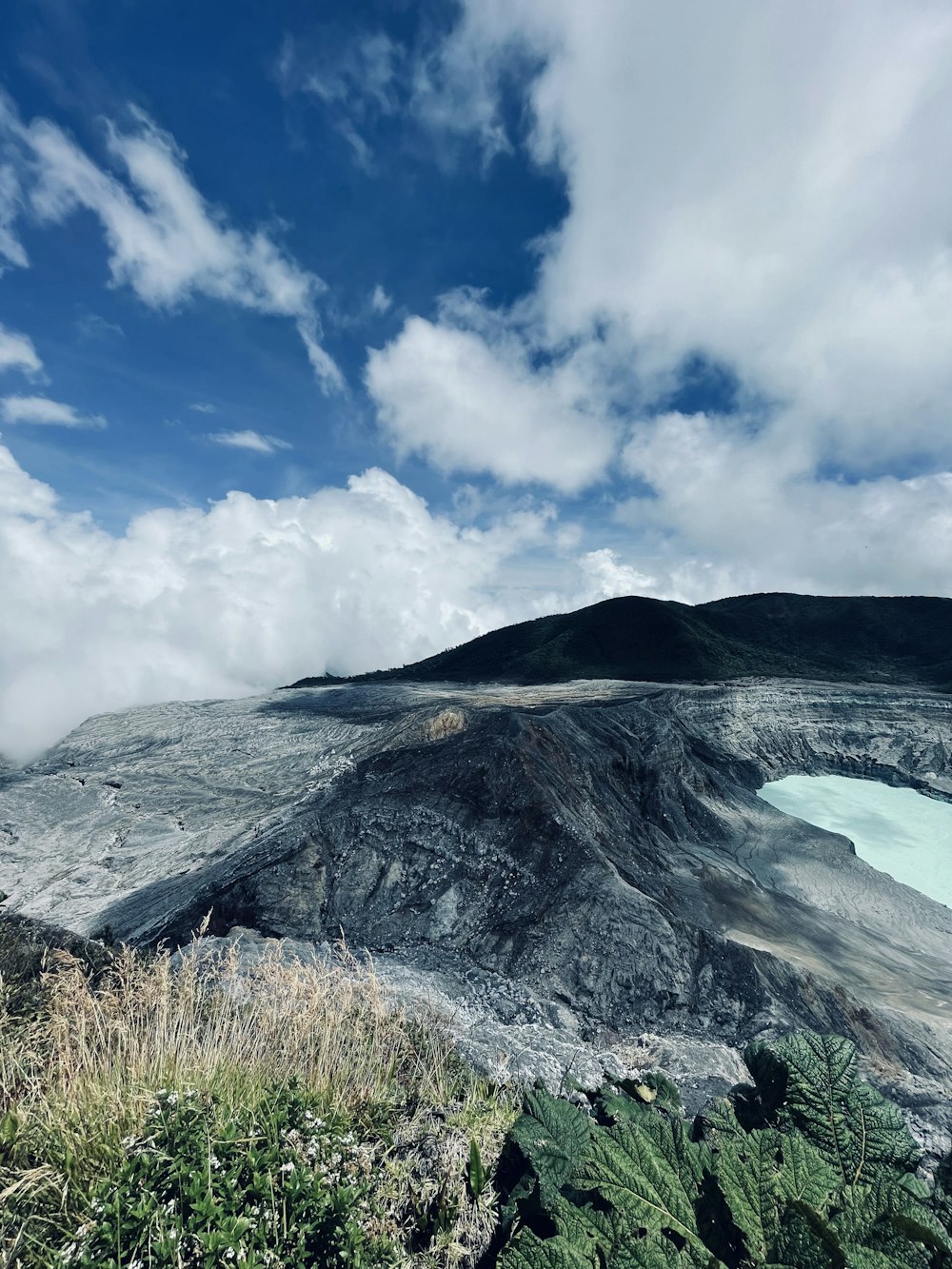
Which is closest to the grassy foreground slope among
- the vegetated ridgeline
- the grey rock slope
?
the vegetated ridgeline

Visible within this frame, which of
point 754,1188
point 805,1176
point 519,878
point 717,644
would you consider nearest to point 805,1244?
point 754,1188

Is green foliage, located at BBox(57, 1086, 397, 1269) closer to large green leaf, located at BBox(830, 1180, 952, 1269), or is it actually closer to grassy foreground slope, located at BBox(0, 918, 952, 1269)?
grassy foreground slope, located at BBox(0, 918, 952, 1269)

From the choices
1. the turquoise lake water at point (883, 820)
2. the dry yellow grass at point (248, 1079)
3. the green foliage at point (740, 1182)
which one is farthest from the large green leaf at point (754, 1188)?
the turquoise lake water at point (883, 820)

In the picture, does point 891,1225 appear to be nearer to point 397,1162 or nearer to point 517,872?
point 397,1162

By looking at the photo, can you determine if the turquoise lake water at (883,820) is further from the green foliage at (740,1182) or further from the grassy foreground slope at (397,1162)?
the grassy foreground slope at (397,1162)

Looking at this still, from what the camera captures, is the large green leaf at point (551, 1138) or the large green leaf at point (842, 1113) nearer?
the large green leaf at point (551, 1138)

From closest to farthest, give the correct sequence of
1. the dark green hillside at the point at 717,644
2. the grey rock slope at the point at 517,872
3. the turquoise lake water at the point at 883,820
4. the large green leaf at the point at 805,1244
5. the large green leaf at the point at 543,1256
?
the large green leaf at the point at 805,1244 → the large green leaf at the point at 543,1256 → the grey rock slope at the point at 517,872 → the turquoise lake water at the point at 883,820 → the dark green hillside at the point at 717,644
